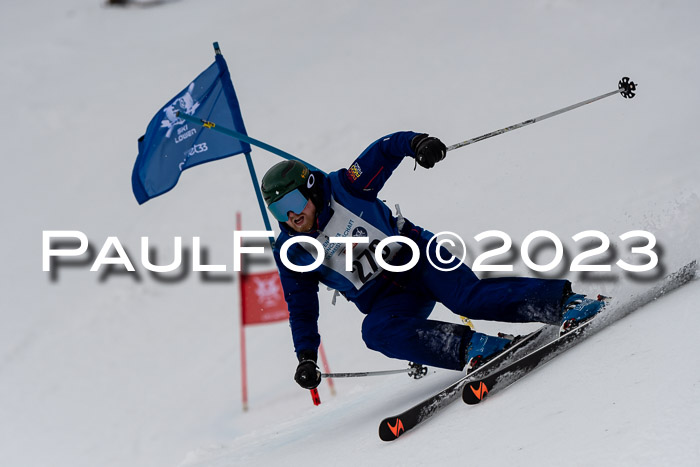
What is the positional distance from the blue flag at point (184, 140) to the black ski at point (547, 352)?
145 inches

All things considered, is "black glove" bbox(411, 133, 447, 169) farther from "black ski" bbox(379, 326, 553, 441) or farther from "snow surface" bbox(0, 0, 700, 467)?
"snow surface" bbox(0, 0, 700, 467)

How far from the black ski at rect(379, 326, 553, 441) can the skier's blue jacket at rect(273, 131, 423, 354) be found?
0.82 meters

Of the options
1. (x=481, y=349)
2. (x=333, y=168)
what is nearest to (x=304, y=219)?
(x=481, y=349)

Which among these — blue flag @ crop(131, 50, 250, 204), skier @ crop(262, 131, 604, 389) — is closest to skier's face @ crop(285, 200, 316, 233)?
skier @ crop(262, 131, 604, 389)

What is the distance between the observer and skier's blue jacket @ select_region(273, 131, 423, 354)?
3775 millimetres

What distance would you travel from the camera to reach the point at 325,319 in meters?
8.08

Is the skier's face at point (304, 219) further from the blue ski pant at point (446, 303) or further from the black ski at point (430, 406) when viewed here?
the black ski at point (430, 406)

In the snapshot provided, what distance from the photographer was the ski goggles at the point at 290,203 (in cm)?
A: 368

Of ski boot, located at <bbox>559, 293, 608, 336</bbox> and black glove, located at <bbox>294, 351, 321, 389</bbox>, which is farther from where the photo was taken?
black glove, located at <bbox>294, 351, 321, 389</bbox>

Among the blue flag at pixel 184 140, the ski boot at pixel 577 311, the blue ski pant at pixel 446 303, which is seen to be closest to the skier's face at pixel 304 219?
the blue ski pant at pixel 446 303

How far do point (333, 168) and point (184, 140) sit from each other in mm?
5677

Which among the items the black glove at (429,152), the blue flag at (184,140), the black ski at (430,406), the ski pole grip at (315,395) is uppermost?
the blue flag at (184,140)

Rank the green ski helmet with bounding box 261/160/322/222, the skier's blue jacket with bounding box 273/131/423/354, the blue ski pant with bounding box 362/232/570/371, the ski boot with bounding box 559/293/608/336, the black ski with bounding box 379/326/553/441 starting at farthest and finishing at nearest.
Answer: the skier's blue jacket with bounding box 273/131/423/354, the green ski helmet with bounding box 261/160/322/222, the blue ski pant with bounding box 362/232/570/371, the ski boot with bounding box 559/293/608/336, the black ski with bounding box 379/326/553/441

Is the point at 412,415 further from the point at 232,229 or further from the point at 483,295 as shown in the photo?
the point at 232,229
